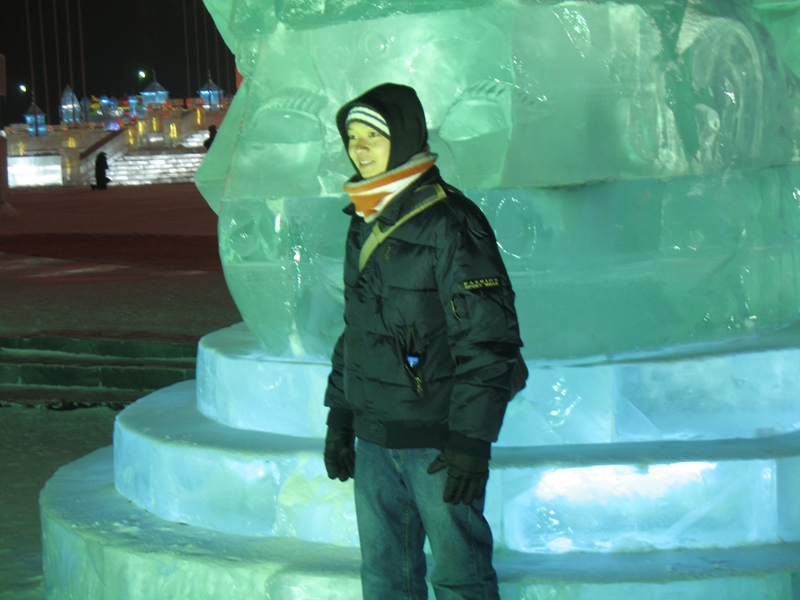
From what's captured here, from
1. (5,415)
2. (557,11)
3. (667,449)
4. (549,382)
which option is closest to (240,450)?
(549,382)

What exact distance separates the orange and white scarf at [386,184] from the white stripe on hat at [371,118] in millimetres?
96

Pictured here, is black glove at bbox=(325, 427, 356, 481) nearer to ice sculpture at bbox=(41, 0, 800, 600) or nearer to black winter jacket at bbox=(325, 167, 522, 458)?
black winter jacket at bbox=(325, 167, 522, 458)

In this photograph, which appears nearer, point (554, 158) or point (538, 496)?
point (538, 496)

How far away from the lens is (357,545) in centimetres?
361

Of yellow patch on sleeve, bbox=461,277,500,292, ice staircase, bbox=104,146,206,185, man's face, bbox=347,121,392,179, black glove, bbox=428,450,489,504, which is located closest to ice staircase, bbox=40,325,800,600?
black glove, bbox=428,450,489,504

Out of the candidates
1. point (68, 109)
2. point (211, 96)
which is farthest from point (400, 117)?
point (68, 109)

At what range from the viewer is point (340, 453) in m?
3.04

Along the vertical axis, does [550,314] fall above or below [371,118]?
below

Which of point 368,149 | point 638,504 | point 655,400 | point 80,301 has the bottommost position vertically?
point 80,301

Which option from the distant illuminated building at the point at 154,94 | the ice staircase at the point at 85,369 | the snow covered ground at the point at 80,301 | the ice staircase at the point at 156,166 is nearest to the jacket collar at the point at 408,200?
the snow covered ground at the point at 80,301

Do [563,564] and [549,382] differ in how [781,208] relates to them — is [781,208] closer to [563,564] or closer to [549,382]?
[549,382]

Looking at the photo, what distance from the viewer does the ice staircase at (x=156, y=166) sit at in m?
38.4

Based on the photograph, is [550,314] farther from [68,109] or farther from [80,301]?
[68,109]

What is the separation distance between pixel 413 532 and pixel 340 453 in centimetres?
27
